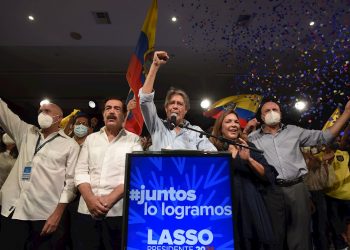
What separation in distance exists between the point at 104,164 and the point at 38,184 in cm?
64

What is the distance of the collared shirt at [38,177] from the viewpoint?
2.57 m

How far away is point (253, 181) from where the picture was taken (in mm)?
2582

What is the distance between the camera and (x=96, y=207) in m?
2.23

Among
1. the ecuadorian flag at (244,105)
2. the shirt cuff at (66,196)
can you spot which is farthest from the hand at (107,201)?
the ecuadorian flag at (244,105)

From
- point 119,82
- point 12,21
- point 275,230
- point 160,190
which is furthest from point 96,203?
point 119,82

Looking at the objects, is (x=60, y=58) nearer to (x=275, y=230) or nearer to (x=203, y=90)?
(x=203, y=90)

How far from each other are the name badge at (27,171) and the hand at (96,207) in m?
0.74

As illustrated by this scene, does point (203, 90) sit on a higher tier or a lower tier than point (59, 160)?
higher

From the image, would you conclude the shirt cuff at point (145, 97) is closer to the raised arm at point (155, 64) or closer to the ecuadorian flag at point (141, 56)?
the raised arm at point (155, 64)

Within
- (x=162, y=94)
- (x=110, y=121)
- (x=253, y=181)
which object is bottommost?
(x=253, y=181)

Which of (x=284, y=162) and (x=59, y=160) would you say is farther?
(x=284, y=162)

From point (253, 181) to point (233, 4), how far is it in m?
4.10

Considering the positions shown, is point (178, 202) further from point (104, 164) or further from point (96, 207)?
point (104, 164)

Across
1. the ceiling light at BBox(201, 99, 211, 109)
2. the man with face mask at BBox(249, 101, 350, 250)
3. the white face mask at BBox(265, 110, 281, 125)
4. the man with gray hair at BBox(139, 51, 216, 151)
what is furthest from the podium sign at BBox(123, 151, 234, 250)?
the ceiling light at BBox(201, 99, 211, 109)
